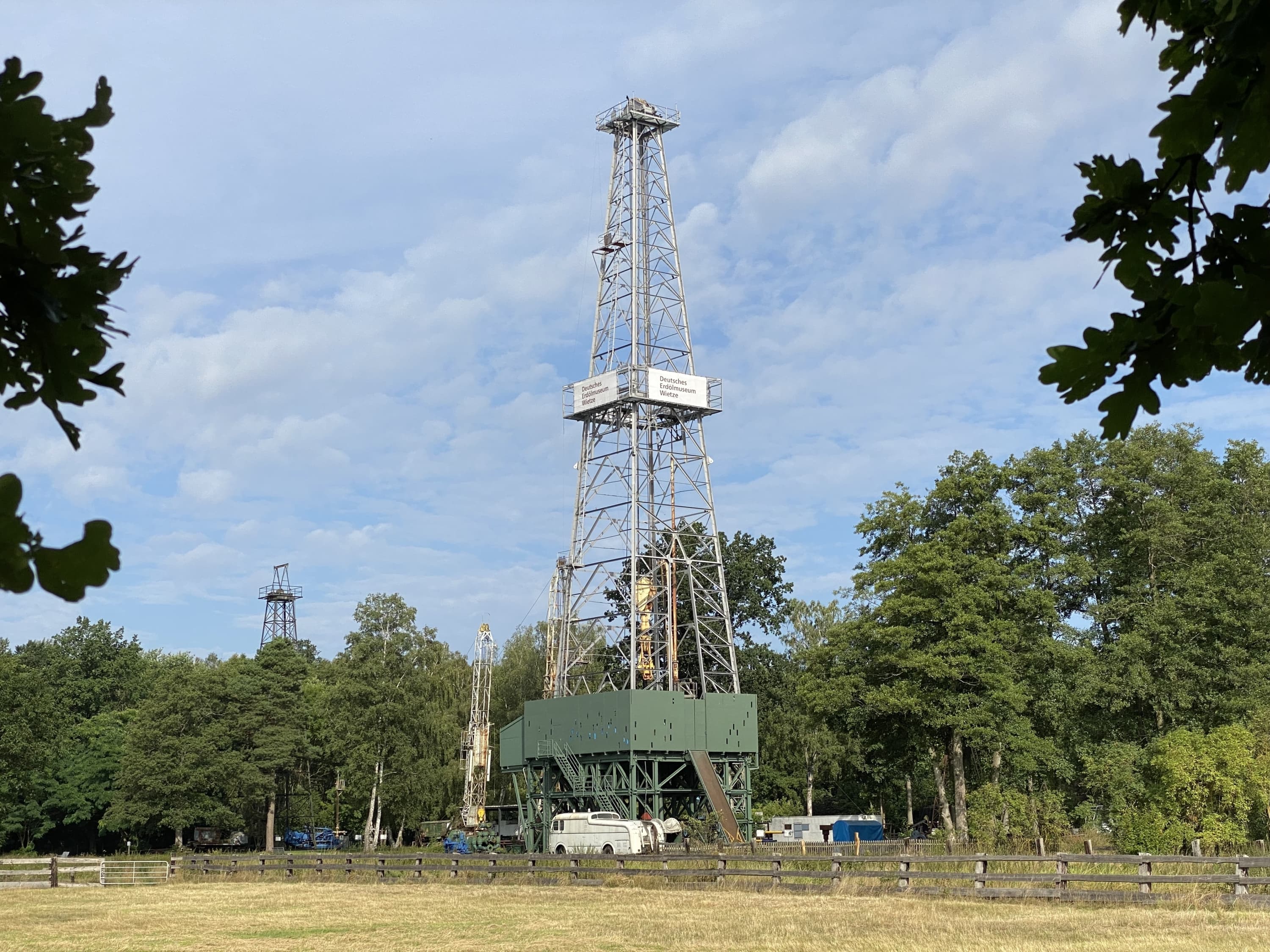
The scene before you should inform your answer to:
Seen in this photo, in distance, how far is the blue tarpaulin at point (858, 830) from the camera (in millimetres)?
52625

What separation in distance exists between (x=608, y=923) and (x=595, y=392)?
31906 mm

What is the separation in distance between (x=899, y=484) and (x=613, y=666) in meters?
23.6

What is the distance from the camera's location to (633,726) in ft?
154

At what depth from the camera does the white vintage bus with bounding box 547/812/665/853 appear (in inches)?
1650

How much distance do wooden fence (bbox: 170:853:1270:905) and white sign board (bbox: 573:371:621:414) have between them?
66.7 feet

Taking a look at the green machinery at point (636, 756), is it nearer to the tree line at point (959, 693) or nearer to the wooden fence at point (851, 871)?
the tree line at point (959, 693)

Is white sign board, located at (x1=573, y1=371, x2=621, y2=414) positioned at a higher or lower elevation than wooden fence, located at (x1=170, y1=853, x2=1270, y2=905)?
higher

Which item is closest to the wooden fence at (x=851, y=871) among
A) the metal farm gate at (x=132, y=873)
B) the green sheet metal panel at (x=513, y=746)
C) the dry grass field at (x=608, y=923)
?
the metal farm gate at (x=132, y=873)

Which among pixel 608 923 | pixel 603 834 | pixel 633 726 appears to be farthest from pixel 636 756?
pixel 608 923

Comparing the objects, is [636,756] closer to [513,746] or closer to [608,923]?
[513,746]

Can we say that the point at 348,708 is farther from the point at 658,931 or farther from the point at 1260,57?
the point at 1260,57

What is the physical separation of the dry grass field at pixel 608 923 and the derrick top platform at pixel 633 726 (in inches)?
561

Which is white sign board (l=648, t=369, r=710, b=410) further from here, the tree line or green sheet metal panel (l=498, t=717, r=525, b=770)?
green sheet metal panel (l=498, t=717, r=525, b=770)

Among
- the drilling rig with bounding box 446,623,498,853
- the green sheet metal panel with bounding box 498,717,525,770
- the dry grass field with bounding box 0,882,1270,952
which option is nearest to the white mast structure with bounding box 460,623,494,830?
the drilling rig with bounding box 446,623,498,853
